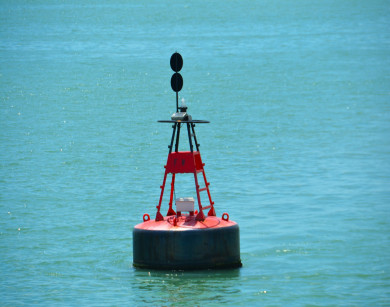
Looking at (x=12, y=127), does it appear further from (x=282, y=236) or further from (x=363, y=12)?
(x=363, y=12)

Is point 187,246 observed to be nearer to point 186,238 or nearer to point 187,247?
point 187,247

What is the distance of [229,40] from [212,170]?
92989 millimetres

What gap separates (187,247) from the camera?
3044 centimetres

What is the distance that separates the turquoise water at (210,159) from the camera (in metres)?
33.5

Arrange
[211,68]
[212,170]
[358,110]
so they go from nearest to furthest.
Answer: [212,170] < [358,110] < [211,68]

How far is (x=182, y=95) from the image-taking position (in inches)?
3967

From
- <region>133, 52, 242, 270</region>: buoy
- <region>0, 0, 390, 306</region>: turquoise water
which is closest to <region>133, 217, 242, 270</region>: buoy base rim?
<region>133, 52, 242, 270</region>: buoy

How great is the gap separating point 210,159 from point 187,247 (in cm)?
3807

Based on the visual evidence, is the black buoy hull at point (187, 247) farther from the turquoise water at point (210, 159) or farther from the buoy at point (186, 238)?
the turquoise water at point (210, 159)

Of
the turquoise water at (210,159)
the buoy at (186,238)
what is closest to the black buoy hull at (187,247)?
the buoy at (186,238)

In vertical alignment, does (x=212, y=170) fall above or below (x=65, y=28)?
below

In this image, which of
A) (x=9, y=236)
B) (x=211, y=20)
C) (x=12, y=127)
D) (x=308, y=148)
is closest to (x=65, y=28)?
(x=211, y=20)

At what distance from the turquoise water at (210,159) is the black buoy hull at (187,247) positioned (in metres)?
0.46

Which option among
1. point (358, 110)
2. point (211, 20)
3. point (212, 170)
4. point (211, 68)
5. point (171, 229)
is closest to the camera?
point (171, 229)
